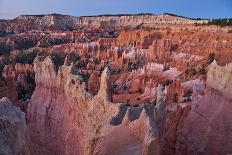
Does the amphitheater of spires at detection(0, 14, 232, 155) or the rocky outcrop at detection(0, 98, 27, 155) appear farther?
the amphitheater of spires at detection(0, 14, 232, 155)

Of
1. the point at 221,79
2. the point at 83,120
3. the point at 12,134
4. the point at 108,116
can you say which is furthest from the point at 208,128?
the point at 12,134

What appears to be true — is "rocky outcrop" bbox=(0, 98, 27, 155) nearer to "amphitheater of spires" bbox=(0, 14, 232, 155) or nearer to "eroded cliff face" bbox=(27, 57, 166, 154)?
"amphitheater of spires" bbox=(0, 14, 232, 155)

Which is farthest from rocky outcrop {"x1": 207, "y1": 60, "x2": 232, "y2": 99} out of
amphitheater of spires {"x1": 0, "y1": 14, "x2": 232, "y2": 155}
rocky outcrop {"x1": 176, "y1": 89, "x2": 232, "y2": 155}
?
rocky outcrop {"x1": 176, "y1": 89, "x2": 232, "y2": 155}

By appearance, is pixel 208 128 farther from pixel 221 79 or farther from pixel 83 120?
pixel 83 120

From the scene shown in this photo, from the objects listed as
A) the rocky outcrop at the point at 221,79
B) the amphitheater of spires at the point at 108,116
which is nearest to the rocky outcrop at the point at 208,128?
the amphitheater of spires at the point at 108,116

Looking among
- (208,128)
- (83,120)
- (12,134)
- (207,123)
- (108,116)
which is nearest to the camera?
(12,134)

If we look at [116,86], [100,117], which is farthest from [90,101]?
[116,86]

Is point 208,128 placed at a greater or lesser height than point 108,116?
lesser
